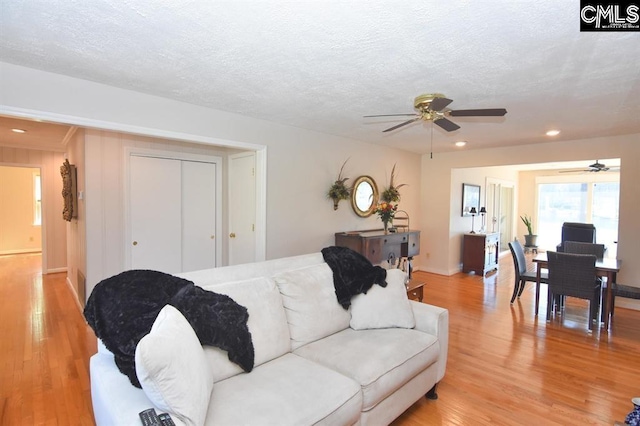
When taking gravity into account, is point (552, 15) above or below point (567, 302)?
above

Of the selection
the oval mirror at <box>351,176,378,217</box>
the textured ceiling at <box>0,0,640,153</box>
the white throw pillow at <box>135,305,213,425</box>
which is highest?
the textured ceiling at <box>0,0,640,153</box>

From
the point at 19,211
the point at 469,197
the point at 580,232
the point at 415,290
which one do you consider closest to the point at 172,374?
the point at 415,290

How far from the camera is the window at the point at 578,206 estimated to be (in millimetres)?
8172

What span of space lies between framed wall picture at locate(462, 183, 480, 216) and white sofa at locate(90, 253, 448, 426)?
464cm

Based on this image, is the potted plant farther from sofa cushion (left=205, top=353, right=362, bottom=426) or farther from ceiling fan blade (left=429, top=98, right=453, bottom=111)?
sofa cushion (left=205, top=353, right=362, bottom=426)

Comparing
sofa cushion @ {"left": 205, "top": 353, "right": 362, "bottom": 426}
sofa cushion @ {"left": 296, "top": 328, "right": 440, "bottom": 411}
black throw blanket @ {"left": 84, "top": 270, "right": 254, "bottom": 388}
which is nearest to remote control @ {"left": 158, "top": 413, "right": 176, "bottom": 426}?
sofa cushion @ {"left": 205, "top": 353, "right": 362, "bottom": 426}

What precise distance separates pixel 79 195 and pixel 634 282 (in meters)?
7.45

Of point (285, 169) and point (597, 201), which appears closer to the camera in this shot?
point (285, 169)

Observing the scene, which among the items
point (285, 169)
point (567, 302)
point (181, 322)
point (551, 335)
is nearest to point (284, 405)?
point (181, 322)

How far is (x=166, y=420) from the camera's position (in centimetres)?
127

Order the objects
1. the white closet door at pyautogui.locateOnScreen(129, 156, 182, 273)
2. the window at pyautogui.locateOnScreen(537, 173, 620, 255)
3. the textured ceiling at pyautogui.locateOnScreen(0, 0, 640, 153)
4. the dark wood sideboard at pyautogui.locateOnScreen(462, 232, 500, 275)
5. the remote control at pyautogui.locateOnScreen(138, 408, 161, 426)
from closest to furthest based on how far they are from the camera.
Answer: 1. the remote control at pyautogui.locateOnScreen(138, 408, 161, 426)
2. the textured ceiling at pyautogui.locateOnScreen(0, 0, 640, 153)
3. the white closet door at pyautogui.locateOnScreen(129, 156, 182, 273)
4. the dark wood sideboard at pyautogui.locateOnScreen(462, 232, 500, 275)
5. the window at pyautogui.locateOnScreen(537, 173, 620, 255)

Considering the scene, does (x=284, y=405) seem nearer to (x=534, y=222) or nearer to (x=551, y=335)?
(x=551, y=335)

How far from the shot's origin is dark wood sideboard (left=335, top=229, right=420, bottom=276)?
458cm

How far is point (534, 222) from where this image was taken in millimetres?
9453
